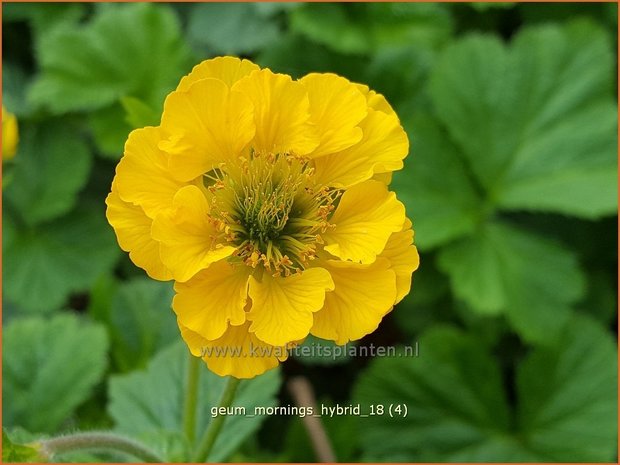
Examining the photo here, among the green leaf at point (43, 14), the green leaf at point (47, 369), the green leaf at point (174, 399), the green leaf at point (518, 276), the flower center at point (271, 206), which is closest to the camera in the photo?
the flower center at point (271, 206)

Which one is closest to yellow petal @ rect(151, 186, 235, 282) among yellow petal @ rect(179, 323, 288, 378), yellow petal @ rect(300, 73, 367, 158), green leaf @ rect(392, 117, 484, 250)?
yellow petal @ rect(179, 323, 288, 378)

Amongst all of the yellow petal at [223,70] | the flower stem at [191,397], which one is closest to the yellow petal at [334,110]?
the yellow petal at [223,70]

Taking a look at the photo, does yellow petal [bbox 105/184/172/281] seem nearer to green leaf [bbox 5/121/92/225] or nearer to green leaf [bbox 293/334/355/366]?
green leaf [bbox 293/334/355/366]

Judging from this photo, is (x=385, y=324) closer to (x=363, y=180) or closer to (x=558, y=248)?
(x=558, y=248)

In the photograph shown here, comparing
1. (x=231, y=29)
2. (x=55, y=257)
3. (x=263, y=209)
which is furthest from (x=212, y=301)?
(x=231, y=29)

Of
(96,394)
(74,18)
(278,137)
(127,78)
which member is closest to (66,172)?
(127,78)

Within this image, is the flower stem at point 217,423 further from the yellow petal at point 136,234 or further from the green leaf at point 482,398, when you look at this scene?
the green leaf at point 482,398

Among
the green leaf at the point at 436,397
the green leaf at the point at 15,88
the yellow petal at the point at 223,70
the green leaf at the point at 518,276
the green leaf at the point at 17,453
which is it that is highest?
the yellow petal at the point at 223,70

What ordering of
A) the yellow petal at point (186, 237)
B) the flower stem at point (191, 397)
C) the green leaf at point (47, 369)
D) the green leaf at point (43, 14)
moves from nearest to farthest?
the yellow petal at point (186, 237)
the flower stem at point (191, 397)
the green leaf at point (47, 369)
the green leaf at point (43, 14)
